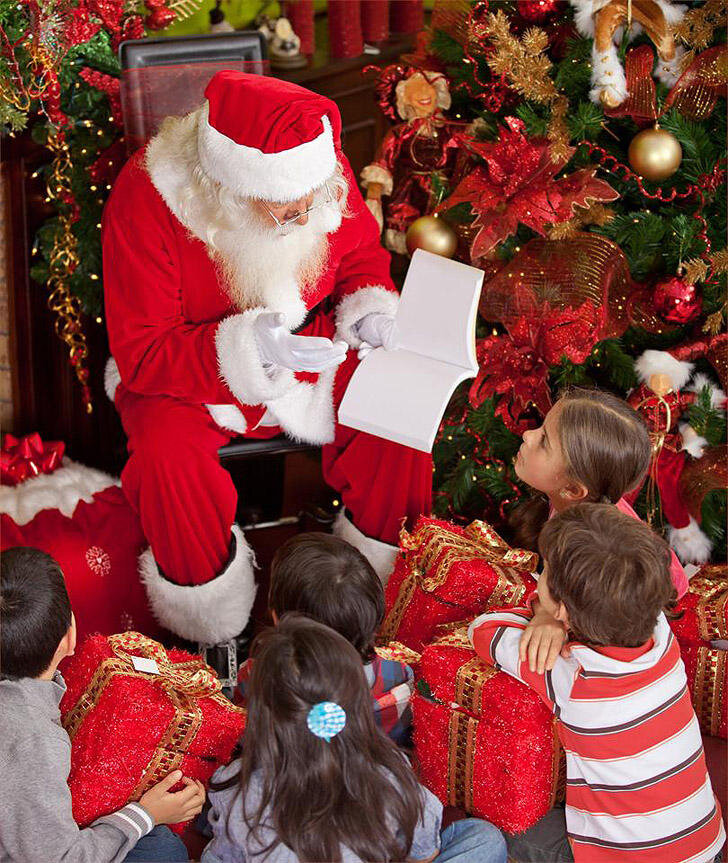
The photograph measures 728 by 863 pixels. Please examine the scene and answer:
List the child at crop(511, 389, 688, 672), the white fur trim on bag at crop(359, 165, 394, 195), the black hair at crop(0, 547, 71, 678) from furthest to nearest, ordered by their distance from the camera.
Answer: the white fur trim on bag at crop(359, 165, 394, 195) → the child at crop(511, 389, 688, 672) → the black hair at crop(0, 547, 71, 678)

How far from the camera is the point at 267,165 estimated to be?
2232 mm

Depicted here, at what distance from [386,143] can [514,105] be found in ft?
1.22

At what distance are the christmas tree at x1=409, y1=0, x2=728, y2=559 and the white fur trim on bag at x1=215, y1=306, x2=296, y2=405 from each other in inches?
24.9

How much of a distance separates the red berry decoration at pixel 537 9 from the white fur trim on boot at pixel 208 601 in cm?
152

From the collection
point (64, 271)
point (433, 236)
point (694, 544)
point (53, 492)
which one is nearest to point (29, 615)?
point (53, 492)

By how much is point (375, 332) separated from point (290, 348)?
11.8 inches

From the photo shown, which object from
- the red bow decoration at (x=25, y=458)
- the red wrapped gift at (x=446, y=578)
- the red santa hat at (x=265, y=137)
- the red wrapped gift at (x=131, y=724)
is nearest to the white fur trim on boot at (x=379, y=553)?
the red wrapped gift at (x=446, y=578)

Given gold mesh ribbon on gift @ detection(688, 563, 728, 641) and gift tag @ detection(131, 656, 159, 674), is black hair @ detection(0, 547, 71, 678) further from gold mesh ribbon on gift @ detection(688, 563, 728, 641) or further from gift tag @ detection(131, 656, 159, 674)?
gold mesh ribbon on gift @ detection(688, 563, 728, 641)

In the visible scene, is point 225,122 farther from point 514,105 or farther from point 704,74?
point 704,74

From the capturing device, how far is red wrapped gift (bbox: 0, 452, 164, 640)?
266 centimetres

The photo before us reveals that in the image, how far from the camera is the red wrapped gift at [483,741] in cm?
196

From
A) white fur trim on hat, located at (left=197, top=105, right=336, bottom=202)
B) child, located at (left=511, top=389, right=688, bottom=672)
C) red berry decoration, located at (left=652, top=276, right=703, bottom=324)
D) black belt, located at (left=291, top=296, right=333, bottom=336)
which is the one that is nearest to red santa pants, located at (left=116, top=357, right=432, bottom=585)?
black belt, located at (left=291, top=296, right=333, bottom=336)

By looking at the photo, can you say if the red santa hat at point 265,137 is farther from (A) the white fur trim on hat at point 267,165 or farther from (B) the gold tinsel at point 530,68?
(B) the gold tinsel at point 530,68

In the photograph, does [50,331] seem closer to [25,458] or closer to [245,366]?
[25,458]
